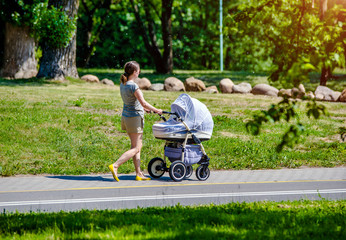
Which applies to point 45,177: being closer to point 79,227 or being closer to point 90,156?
point 90,156

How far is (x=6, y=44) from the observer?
20.3m

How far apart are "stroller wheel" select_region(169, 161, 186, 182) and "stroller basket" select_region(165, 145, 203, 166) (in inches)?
4.4

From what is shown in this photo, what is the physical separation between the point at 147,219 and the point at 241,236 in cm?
123

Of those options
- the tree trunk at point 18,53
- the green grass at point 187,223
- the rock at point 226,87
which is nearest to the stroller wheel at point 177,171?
the green grass at point 187,223

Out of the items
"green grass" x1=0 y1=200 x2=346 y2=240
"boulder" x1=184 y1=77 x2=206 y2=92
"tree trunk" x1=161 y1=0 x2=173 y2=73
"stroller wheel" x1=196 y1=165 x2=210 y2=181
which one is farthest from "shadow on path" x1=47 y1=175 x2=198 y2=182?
"tree trunk" x1=161 y1=0 x2=173 y2=73

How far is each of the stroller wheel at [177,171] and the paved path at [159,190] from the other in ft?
0.42

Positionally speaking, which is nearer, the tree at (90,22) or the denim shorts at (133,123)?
the denim shorts at (133,123)

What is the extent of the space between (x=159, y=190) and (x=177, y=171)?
29.0 inches

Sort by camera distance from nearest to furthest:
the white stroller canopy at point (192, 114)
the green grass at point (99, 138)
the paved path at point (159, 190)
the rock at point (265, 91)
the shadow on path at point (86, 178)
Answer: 1. the paved path at point (159, 190)
2. the white stroller canopy at point (192, 114)
3. the shadow on path at point (86, 178)
4. the green grass at point (99, 138)
5. the rock at point (265, 91)

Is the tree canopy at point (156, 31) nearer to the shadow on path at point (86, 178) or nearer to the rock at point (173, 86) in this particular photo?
the rock at point (173, 86)

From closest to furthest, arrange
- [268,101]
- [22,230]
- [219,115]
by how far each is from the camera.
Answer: [22,230] → [219,115] → [268,101]

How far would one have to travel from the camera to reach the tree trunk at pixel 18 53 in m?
20.1

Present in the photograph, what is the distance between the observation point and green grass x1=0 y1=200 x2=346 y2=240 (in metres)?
5.17

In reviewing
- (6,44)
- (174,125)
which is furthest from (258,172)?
(6,44)
